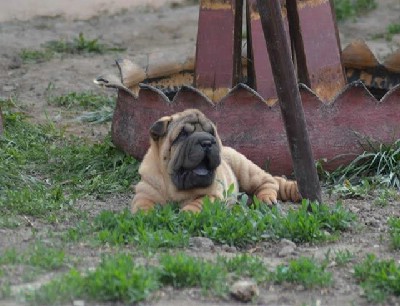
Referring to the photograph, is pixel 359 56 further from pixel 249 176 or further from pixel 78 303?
pixel 78 303

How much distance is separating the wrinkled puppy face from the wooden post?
0.52m

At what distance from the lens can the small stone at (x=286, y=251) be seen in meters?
6.76

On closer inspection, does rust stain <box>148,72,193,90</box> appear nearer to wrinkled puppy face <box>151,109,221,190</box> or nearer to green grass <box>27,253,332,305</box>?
wrinkled puppy face <box>151,109,221,190</box>

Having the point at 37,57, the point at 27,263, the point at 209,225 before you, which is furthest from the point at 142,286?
the point at 37,57

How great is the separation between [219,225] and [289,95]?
97cm

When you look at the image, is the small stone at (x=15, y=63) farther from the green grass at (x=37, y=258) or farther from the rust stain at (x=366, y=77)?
the green grass at (x=37, y=258)

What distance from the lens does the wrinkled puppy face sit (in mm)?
7547

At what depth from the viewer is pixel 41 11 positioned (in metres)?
14.8

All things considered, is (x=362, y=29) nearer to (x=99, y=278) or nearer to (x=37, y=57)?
(x=37, y=57)

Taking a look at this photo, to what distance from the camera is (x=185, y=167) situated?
25.1ft

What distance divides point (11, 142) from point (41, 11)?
5.31m

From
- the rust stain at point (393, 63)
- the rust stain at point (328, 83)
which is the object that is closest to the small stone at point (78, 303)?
the rust stain at point (328, 83)

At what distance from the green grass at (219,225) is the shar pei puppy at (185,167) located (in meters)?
0.34

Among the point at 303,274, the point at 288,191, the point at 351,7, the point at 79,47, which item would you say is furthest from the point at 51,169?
the point at 351,7
